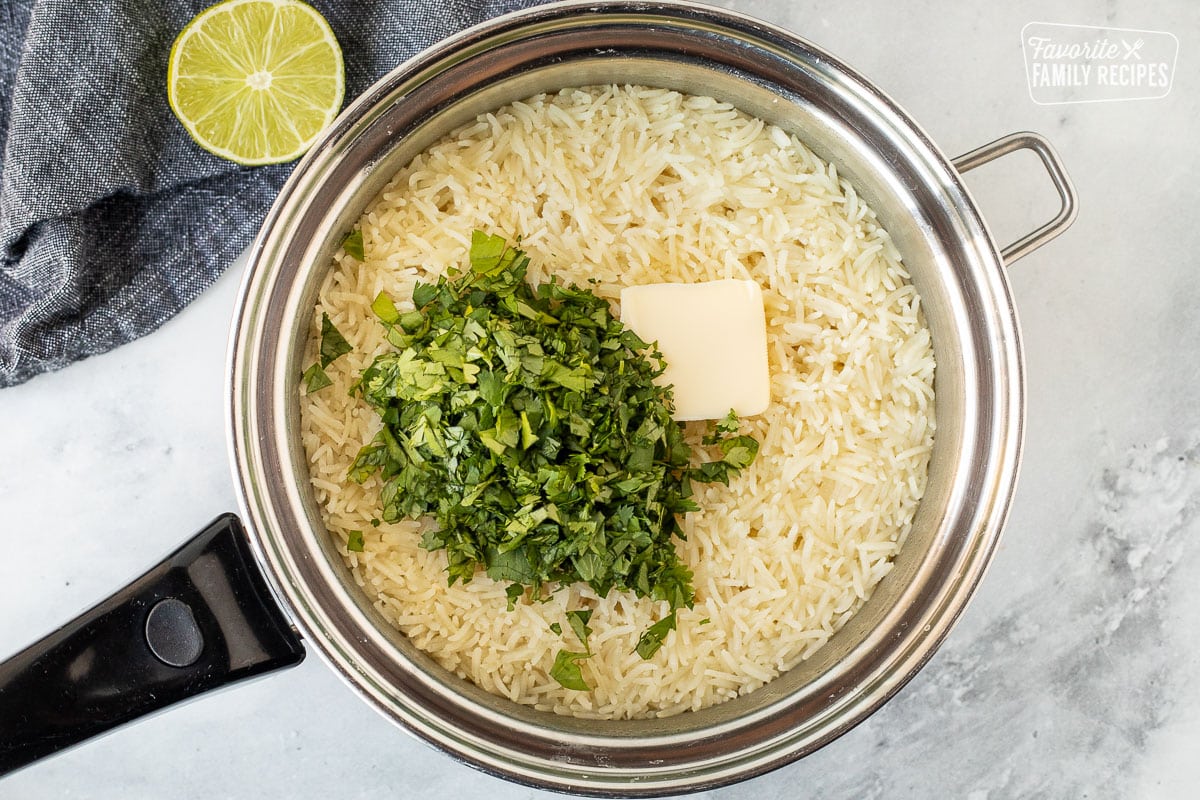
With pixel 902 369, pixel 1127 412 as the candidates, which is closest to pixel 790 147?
pixel 902 369

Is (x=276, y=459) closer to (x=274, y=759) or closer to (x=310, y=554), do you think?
(x=310, y=554)

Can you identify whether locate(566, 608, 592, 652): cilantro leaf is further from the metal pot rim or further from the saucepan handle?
the saucepan handle

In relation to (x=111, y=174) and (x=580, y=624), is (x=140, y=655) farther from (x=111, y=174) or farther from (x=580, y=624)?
(x=111, y=174)

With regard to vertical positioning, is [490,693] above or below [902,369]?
below

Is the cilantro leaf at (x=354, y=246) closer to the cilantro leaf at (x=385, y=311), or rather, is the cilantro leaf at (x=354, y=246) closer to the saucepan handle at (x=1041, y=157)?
the cilantro leaf at (x=385, y=311)

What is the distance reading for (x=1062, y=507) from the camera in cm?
211

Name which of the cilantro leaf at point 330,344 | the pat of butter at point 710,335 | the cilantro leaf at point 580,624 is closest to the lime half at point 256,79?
the cilantro leaf at point 330,344

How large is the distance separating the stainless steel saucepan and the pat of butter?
37 cm

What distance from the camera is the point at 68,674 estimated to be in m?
1.50

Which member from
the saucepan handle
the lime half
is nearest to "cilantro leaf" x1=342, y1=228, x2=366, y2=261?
the lime half

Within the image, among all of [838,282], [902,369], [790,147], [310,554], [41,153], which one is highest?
[790,147]

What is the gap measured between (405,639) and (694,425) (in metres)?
0.69

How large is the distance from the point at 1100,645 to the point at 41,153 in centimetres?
257

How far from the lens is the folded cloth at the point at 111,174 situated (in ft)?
6.18
